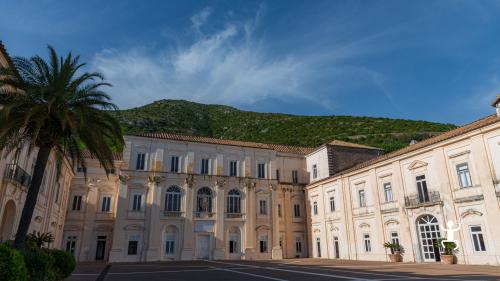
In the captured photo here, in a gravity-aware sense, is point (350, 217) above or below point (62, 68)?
below

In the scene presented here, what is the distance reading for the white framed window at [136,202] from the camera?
32469 mm

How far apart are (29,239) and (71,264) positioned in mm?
5102

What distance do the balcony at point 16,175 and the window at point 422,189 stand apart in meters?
25.2

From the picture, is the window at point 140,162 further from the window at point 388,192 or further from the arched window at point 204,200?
the window at point 388,192

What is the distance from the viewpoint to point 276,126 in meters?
77.8

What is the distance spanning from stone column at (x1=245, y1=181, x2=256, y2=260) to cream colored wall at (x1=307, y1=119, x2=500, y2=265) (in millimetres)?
6890

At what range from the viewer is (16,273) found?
7.33 m

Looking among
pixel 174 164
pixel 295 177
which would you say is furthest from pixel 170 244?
pixel 295 177

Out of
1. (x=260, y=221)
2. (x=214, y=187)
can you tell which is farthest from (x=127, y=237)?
(x=260, y=221)

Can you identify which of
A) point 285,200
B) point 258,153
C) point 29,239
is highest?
point 258,153

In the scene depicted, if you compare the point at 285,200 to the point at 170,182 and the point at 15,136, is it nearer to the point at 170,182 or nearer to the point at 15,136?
the point at 170,182

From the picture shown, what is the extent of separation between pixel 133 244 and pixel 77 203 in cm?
861

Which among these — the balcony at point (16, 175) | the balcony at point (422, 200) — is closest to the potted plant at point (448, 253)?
the balcony at point (422, 200)

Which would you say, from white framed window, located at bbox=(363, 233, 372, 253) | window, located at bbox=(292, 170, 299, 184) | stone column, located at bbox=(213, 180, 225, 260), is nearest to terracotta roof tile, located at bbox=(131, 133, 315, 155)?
window, located at bbox=(292, 170, 299, 184)
